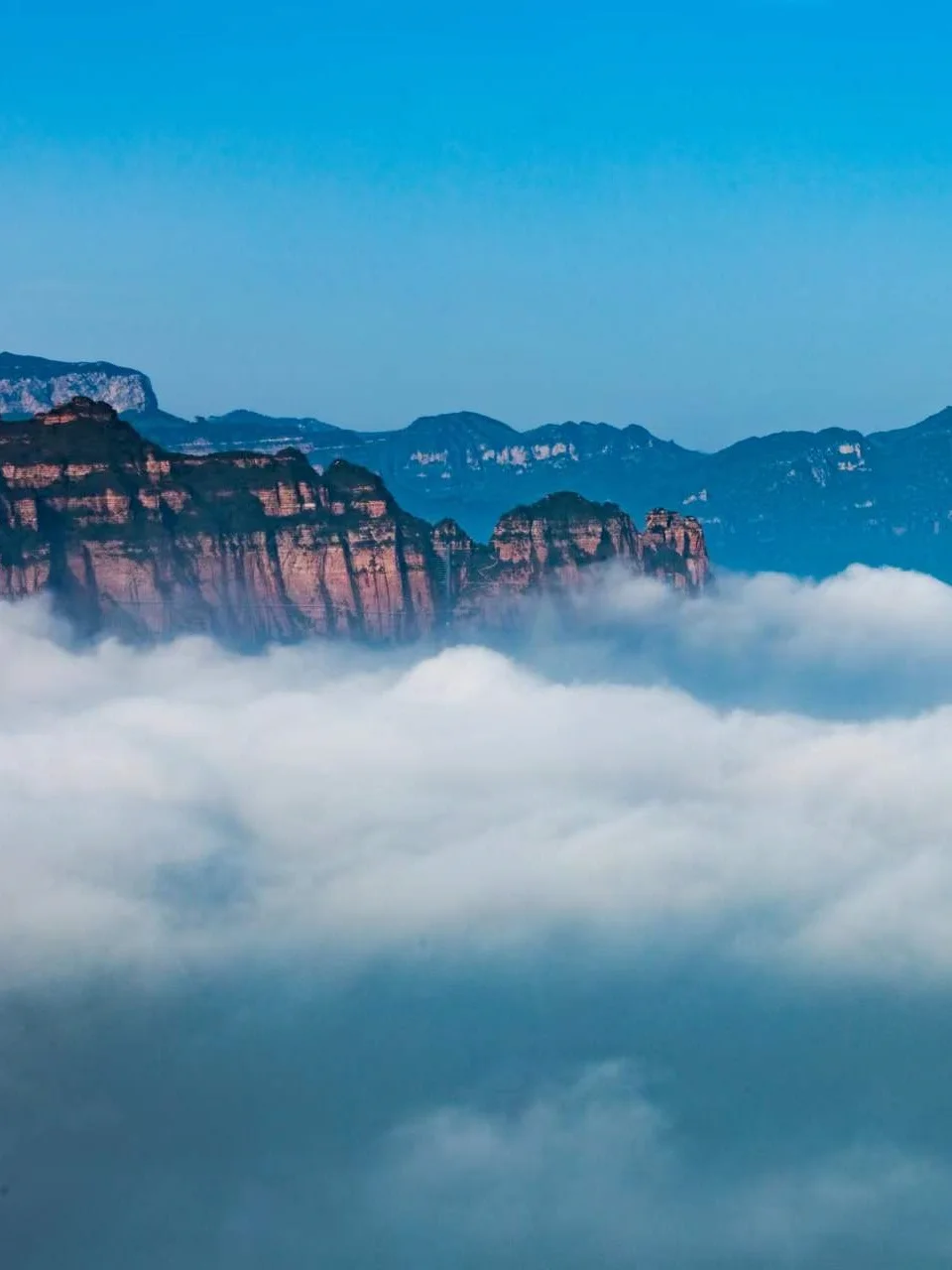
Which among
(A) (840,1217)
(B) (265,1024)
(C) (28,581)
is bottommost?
(A) (840,1217)

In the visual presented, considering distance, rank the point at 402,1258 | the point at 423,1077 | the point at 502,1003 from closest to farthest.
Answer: the point at 402,1258 → the point at 423,1077 → the point at 502,1003

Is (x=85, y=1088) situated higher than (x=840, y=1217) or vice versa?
(x=85, y=1088)

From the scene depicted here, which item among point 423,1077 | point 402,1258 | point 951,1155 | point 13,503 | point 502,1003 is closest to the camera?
point 402,1258

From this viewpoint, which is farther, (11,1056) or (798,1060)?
(798,1060)

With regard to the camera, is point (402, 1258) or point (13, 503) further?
point (13, 503)

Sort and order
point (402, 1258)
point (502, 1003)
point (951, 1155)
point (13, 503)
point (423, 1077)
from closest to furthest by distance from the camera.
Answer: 1. point (402, 1258)
2. point (951, 1155)
3. point (423, 1077)
4. point (502, 1003)
5. point (13, 503)

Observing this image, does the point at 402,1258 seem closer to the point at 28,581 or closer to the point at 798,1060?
the point at 798,1060

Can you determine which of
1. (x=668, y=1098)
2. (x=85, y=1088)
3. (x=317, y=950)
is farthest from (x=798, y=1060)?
(x=85, y=1088)

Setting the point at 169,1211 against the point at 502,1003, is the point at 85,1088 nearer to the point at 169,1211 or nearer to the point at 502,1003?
the point at 169,1211

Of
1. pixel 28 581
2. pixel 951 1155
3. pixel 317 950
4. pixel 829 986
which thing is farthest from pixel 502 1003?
pixel 28 581
